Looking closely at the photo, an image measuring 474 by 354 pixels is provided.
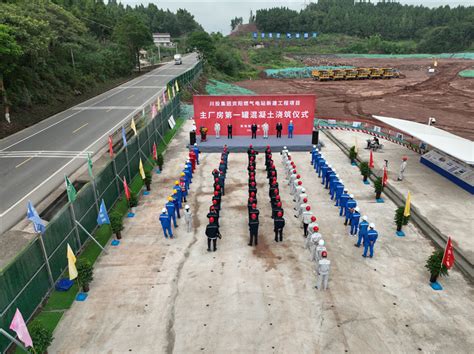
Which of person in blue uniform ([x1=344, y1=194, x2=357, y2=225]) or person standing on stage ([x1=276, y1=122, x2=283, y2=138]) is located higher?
person standing on stage ([x1=276, y1=122, x2=283, y2=138])

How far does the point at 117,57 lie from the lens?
53.3 m

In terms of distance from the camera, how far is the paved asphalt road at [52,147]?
16.3 metres

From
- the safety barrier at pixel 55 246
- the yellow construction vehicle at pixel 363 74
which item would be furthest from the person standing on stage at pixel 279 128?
the yellow construction vehicle at pixel 363 74

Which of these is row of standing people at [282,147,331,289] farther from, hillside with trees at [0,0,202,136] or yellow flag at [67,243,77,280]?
hillside with trees at [0,0,202,136]

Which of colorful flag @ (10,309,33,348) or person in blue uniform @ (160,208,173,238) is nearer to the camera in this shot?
colorful flag @ (10,309,33,348)

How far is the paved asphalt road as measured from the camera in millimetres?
16297

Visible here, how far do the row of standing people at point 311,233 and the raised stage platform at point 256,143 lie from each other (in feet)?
15.0

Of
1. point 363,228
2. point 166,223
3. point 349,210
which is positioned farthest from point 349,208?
point 166,223

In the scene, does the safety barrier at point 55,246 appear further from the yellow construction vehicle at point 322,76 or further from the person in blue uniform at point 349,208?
the yellow construction vehicle at point 322,76

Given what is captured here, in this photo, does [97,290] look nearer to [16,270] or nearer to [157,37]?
[16,270]

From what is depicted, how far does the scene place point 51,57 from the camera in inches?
1437

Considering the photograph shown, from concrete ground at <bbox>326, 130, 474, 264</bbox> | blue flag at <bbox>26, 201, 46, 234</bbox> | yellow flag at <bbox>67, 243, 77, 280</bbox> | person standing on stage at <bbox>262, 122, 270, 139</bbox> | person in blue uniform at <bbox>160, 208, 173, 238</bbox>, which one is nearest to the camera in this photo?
blue flag at <bbox>26, 201, 46, 234</bbox>

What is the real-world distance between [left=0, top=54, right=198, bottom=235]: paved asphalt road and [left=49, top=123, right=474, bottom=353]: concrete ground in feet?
19.3

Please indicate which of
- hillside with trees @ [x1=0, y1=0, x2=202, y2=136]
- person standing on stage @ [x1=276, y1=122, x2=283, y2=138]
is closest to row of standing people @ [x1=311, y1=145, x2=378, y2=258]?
person standing on stage @ [x1=276, y1=122, x2=283, y2=138]
